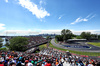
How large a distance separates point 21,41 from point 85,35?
8889 centimetres

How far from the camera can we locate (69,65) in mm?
8078

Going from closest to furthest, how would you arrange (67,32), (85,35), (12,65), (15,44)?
(12,65)
(15,44)
(67,32)
(85,35)

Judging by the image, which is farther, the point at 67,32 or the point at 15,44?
the point at 67,32

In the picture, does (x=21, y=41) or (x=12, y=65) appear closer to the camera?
(x=12, y=65)

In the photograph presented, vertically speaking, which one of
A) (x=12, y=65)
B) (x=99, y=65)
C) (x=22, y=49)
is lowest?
(x=22, y=49)

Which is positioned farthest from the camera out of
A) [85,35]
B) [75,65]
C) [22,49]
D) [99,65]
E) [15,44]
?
[85,35]

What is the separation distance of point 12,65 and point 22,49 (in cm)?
3474

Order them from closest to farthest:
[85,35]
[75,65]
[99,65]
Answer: [99,65] → [75,65] → [85,35]

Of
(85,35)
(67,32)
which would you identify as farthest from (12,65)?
(85,35)

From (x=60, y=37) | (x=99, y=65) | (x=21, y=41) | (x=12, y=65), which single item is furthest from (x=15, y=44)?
(x=60, y=37)

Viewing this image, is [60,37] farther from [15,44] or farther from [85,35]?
[15,44]

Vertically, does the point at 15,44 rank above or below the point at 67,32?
below

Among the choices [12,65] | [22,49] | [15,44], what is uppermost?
[12,65]

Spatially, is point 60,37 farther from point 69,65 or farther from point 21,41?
point 69,65
